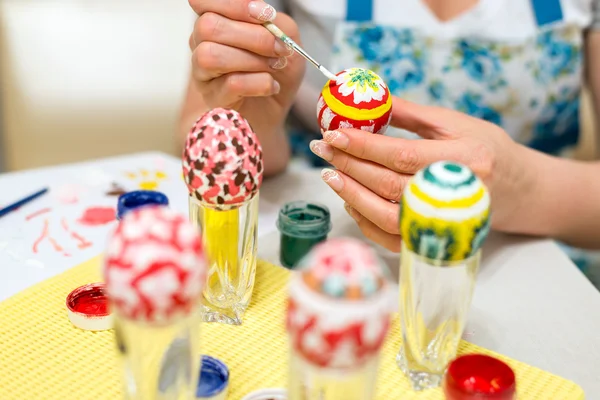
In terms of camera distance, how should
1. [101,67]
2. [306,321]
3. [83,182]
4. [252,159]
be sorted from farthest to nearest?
[101,67] → [83,182] → [252,159] → [306,321]

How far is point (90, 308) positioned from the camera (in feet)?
2.14

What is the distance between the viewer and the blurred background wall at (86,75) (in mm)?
1316

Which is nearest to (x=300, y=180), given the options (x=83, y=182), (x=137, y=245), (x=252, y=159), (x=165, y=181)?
(x=165, y=181)

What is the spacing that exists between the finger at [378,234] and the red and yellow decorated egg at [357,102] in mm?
97

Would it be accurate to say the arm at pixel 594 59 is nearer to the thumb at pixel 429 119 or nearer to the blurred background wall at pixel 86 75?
the thumb at pixel 429 119

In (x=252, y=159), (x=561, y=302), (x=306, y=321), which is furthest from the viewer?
(x=561, y=302)

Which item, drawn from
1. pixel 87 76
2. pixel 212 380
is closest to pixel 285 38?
pixel 212 380

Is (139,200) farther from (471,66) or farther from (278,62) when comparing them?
(471,66)

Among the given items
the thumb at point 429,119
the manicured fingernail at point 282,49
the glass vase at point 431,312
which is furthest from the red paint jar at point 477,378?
the manicured fingernail at point 282,49

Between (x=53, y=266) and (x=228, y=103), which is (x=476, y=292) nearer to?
(x=228, y=103)

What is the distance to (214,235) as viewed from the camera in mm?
633

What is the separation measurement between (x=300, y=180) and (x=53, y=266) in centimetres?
37

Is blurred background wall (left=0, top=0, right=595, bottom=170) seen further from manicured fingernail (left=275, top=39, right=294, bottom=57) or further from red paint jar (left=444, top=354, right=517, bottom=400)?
red paint jar (left=444, top=354, right=517, bottom=400)

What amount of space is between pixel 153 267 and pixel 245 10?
39 cm
